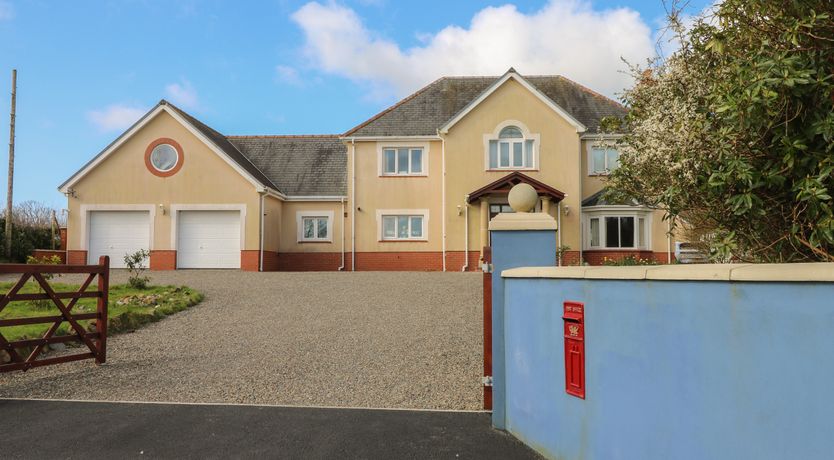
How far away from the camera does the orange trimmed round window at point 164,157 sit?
25453 mm

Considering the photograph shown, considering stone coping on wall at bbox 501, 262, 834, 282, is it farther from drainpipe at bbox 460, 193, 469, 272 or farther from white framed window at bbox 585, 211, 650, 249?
white framed window at bbox 585, 211, 650, 249

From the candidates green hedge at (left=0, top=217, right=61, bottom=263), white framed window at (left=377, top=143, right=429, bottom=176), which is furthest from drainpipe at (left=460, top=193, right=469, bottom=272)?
green hedge at (left=0, top=217, right=61, bottom=263)

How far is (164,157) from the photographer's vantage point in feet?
84.1

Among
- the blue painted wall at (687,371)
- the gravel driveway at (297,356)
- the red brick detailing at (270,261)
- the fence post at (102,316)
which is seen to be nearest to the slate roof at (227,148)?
the red brick detailing at (270,261)

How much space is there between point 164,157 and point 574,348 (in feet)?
79.1

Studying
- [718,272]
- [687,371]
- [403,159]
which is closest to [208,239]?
[403,159]

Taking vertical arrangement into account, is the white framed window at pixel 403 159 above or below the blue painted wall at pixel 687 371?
above

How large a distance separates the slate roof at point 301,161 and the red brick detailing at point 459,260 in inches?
227

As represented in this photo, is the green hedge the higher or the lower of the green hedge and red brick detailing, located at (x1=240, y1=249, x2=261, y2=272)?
the higher

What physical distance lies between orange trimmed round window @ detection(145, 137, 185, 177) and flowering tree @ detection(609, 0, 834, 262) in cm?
2226

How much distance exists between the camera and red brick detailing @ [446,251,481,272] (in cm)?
2533

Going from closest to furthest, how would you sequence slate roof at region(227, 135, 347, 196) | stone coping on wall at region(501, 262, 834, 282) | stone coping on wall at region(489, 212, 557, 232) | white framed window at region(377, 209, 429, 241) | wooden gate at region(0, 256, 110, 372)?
stone coping on wall at region(501, 262, 834, 282) → stone coping on wall at region(489, 212, 557, 232) → wooden gate at region(0, 256, 110, 372) → white framed window at region(377, 209, 429, 241) → slate roof at region(227, 135, 347, 196)

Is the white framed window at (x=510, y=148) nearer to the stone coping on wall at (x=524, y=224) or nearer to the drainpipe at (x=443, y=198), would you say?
the drainpipe at (x=443, y=198)

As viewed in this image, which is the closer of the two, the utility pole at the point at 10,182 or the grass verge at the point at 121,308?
the grass verge at the point at 121,308
